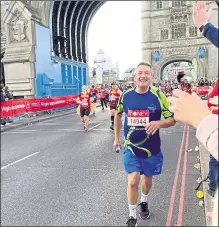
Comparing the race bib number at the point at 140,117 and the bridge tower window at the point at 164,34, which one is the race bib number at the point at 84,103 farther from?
the bridge tower window at the point at 164,34

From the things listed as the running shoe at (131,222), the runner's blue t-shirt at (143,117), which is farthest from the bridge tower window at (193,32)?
the running shoe at (131,222)

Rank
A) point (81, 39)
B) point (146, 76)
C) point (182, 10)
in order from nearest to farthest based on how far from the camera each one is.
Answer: point (146, 76), point (81, 39), point (182, 10)

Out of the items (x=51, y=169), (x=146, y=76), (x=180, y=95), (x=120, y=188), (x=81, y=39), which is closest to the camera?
(x=180, y=95)

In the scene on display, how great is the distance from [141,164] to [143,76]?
0.98m

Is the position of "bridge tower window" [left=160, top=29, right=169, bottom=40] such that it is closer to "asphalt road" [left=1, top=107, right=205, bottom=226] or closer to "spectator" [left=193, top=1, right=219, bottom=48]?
"asphalt road" [left=1, top=107, right=205, bottom=226]

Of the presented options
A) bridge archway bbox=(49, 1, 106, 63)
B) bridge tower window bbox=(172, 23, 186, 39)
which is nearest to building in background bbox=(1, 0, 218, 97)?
bridge archway bbox=(49, 1, 106, 63)

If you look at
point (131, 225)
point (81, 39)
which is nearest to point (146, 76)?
point (131, 225)

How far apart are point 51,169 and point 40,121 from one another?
9.91 metres

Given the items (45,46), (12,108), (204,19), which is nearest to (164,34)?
(45,46)

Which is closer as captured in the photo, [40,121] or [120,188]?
[120,188]

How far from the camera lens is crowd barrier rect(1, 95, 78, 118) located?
13547mm

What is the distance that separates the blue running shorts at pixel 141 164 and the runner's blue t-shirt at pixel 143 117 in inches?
1.8

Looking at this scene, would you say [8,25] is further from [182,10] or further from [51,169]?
[182,10]

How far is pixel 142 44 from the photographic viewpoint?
220 ft
